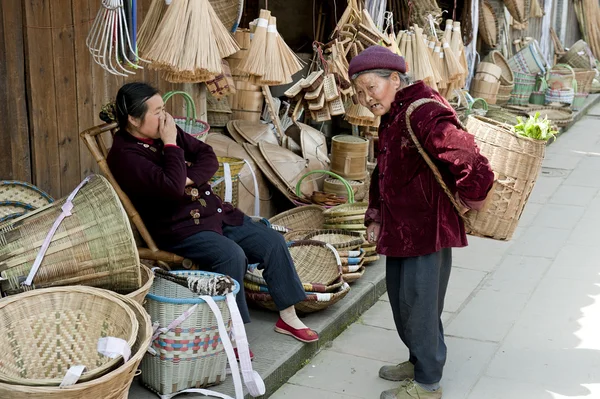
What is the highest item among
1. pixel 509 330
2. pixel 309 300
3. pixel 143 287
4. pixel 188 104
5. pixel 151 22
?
pixel 151 22

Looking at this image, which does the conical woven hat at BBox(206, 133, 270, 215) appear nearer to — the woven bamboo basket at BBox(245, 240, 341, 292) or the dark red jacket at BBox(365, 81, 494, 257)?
the woven bamboo basket at BBox(245, 240, 341, 292)

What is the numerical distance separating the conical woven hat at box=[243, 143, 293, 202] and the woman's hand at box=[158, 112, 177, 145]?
1772 mm

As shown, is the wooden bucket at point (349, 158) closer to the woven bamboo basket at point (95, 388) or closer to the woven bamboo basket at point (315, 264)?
the woven bamboo basket at point (315, 264)

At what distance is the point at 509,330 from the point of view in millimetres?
4402

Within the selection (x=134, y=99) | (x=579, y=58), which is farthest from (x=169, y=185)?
(x=579, y=58)

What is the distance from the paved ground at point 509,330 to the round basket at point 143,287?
833 millimetres

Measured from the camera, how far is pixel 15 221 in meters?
3.13

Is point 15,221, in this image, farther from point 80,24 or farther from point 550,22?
point 550,22

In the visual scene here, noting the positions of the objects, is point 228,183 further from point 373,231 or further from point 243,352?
point 243,352

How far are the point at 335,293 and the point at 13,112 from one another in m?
1.81

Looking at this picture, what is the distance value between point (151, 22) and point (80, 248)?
1340mm

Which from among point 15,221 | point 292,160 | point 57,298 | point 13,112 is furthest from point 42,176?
point 292,160

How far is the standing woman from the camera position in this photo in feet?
10.2

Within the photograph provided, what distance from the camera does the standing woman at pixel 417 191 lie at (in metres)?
3.10
